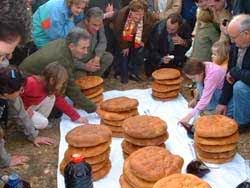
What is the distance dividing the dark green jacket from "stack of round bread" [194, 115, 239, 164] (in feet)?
5.39

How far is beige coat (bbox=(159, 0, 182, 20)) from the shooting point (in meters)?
7.54

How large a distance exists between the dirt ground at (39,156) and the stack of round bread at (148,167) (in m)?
0.91

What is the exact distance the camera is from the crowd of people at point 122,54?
5176 mm


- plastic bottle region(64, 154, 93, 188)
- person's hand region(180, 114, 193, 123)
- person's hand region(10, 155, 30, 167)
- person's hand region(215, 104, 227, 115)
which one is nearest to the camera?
plastic bottle region(64, 154, 93, 188)

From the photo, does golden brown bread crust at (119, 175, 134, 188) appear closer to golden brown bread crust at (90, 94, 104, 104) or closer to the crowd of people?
the crowd of people

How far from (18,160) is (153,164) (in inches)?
67.9

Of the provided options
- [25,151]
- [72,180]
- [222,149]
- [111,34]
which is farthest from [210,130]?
[111,34]

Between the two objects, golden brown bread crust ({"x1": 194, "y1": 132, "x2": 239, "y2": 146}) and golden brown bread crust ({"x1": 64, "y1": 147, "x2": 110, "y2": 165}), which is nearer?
golden brown bread crust ({"x1": 64, "y1": 147, "x2": 110, "y2": 165})

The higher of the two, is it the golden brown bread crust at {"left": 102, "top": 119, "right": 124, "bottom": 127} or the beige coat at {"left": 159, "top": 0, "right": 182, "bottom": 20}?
the beige coat at {"left": 159, "top": 0, "right": 182, "bottom": 20}

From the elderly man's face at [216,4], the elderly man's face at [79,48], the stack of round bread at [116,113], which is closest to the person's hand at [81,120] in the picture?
the stack of round bread at [116,113]

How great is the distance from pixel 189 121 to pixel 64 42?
1.89m

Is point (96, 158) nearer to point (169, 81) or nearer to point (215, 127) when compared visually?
point (215, 127)

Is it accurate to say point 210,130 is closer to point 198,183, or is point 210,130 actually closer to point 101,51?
point 198,183

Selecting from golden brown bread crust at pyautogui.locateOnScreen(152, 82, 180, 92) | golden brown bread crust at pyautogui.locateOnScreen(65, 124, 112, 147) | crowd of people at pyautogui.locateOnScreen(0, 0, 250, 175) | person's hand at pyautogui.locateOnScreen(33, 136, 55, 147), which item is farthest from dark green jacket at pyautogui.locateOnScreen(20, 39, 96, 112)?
golden brown bread crust at pyautogui.locateOnScreen(65, 124, 112, 147)
